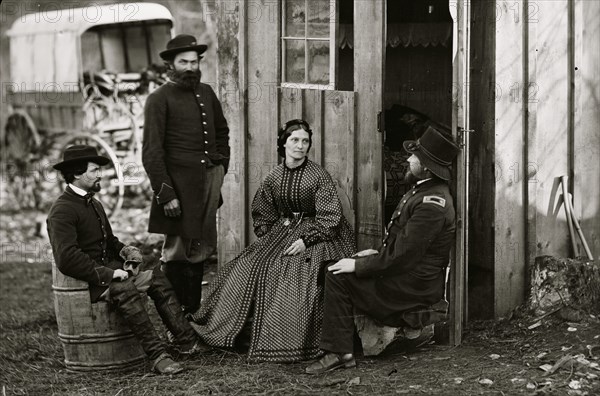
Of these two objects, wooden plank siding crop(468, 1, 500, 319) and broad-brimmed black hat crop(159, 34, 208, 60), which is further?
wooden plank siding crop(468, 1, 500, 319)

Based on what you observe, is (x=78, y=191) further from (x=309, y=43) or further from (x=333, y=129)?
(x=309, y=43)

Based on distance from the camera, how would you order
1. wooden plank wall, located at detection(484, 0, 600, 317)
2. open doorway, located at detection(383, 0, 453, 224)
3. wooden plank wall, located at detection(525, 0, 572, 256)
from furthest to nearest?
open doorway, located at detection(383, 0, 453, 224)
wooden plank wall, located at detection(525, 0, 572, 256)
wooden plank wall, located at detection(484, 0, 600, 317)

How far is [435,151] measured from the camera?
6.32m

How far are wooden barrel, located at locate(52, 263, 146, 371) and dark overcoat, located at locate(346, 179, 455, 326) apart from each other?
1706mm

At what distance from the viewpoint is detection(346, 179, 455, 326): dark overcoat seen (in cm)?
620

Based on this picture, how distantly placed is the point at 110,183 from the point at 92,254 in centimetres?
666

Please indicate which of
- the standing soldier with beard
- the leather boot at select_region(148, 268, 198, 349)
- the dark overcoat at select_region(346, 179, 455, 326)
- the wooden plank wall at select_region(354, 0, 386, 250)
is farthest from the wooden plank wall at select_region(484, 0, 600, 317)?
the leather boot at select_region(148, 268, 198, 349)

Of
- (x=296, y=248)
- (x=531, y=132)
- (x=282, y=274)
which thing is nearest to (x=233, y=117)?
(x=296, y=248)

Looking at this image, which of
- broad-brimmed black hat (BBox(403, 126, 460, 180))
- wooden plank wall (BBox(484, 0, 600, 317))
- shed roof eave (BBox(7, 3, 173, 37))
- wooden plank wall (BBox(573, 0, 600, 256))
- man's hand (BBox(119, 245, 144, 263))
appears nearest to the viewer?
broad-brimmed black hat (BBox(403, 126, 460, 180))

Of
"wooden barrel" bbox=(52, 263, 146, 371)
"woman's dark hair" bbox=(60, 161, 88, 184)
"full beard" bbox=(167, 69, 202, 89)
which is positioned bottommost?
"wooden barrel" bbox=(52, 263, 146, 371)

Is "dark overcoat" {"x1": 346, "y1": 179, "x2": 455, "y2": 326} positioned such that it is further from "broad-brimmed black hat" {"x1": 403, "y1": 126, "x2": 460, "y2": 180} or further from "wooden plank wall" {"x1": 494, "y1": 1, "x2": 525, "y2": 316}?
"wooden plank wall" {"x1": 494, "y1": 1, "x2": 525, "y2": 316}

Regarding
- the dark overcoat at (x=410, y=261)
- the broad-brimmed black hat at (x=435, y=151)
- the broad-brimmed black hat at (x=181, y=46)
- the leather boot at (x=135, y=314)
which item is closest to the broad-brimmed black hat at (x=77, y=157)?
the leather boot at (x=135, y=314)

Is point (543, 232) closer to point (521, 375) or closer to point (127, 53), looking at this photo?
point (521, 375)

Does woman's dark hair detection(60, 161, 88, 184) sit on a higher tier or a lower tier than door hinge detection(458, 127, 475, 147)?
lower
